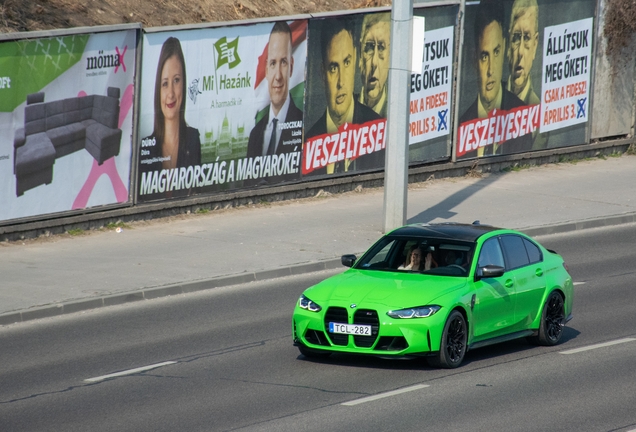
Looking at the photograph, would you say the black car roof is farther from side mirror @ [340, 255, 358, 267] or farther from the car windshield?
side mirror @ [340, 255, 358, 267]

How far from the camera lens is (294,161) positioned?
21.8m

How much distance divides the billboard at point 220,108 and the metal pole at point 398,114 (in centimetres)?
302

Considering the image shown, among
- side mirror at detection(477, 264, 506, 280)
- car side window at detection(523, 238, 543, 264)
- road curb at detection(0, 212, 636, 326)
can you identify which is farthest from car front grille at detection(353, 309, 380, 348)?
road curb at detection(0, 212, 636, 326)

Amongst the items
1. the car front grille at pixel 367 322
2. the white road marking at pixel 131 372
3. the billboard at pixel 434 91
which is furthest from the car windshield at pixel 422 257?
the billboard at pixel 434 91

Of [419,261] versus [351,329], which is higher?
[419,261]

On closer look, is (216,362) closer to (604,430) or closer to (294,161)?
(604,430)

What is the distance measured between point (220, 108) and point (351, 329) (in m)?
9.94

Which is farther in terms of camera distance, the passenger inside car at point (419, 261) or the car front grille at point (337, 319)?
the passenger inside car at point (419, 261)

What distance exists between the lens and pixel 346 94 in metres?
22.5

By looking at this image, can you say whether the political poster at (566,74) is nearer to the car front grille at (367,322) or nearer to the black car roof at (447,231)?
the black car roof at (447,231)

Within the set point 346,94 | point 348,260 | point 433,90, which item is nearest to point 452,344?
point 348,260

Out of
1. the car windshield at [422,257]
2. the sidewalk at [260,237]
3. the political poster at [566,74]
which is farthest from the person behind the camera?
the political poster at [566,74]

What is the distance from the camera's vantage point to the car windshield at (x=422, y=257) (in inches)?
469

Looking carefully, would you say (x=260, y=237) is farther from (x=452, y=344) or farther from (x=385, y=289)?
(x=452, y=344)
